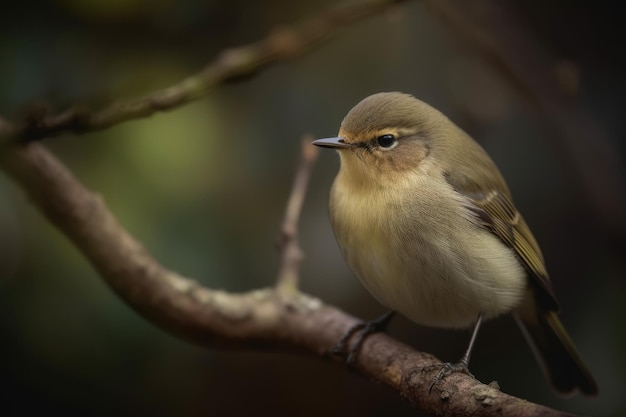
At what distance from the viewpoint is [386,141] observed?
73.2 inches

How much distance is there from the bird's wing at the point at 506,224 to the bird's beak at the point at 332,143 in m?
0.31

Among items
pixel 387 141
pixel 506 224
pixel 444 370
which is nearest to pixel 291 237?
pixel 387 141

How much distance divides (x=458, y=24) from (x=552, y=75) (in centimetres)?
43

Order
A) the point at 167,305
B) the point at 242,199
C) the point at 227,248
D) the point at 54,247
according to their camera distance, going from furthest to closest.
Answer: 1. the point at 242,199
2. the point at 227,248
3. the point at 54,247
4. the point at 167,305

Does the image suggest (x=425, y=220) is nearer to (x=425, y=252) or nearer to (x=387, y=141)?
(x=425, y=252)

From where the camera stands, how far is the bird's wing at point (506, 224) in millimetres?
1905

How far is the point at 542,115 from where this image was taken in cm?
279

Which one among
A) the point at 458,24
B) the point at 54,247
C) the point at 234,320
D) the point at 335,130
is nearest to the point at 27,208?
the point at 54,247

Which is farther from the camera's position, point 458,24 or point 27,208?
point 458,24

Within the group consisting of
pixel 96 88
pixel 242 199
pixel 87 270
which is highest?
pixel 96 88

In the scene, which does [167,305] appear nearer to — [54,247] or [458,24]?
[54,247]

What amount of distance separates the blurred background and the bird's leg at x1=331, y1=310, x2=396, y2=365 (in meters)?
0.42

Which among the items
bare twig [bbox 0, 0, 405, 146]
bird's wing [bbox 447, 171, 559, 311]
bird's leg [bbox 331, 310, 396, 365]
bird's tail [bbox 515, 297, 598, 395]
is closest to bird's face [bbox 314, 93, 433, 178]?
bird's wing [bbox 447, 171, 559, 311]

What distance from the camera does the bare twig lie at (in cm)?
138
